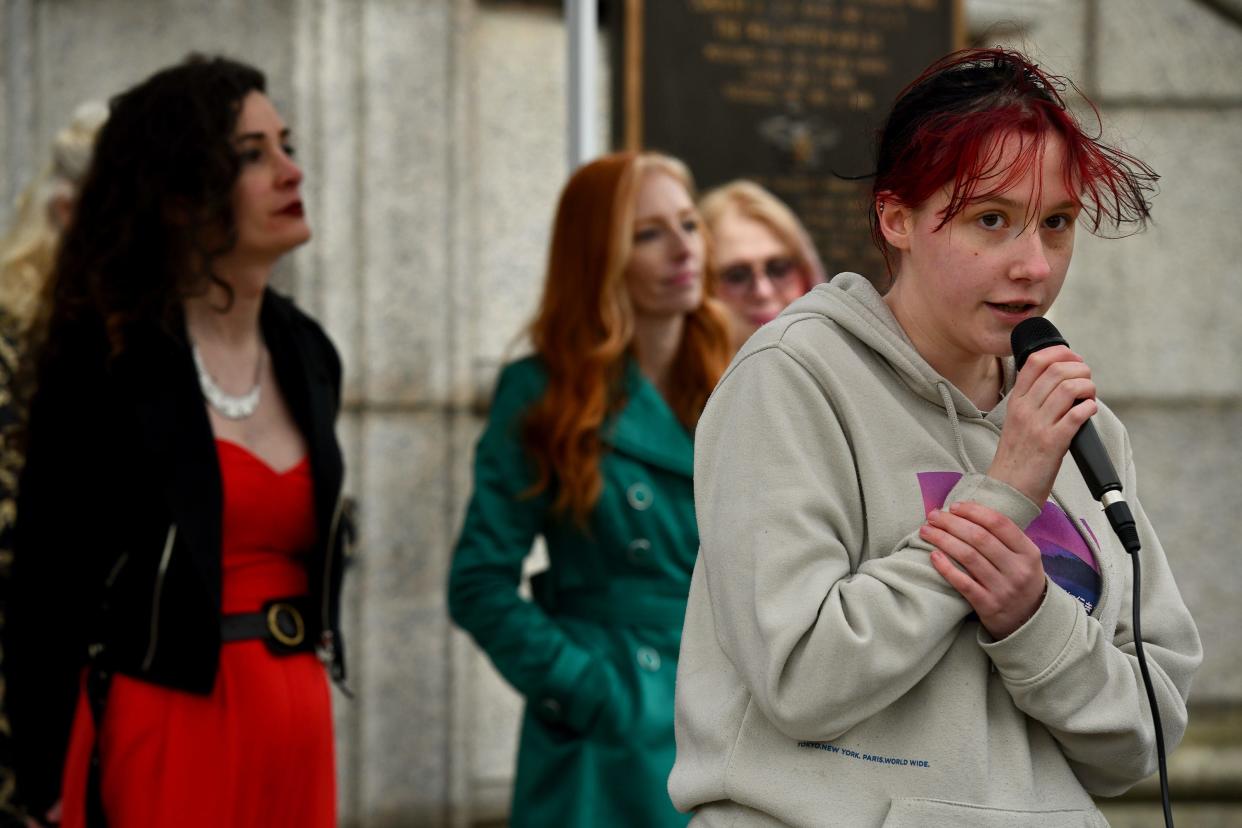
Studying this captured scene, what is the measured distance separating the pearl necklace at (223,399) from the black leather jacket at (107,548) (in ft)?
0.24

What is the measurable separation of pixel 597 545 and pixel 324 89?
6.97ft

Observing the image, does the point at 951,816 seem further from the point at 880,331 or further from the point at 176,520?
the point at 176,520

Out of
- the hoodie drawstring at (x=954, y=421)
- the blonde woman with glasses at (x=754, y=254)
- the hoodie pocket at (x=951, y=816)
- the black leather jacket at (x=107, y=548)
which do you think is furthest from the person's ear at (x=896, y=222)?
the blonde woman with glasses at (x=754, y=254)

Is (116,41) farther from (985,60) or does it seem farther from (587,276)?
(985,60)

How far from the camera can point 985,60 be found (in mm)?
1906

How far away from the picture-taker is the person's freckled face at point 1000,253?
1.81m

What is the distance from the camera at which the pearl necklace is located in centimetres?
314

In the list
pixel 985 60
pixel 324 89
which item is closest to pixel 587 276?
pixel 324 89

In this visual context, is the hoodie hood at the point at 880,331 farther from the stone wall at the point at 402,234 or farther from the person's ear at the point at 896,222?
the stone wall at the point at 402,234

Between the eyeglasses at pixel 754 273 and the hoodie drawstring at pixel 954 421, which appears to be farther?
the eyeglasses at pixel 754 273

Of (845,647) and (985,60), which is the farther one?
(985,60)

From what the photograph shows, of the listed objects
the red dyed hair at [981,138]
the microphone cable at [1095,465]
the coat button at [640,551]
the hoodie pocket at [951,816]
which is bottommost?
the coat button at [640,551]

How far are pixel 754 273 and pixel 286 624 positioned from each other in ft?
6.62

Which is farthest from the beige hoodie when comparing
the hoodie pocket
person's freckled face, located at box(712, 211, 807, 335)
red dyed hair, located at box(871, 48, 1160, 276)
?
person's freckled face, located at box(712, 211, 807, 335)
